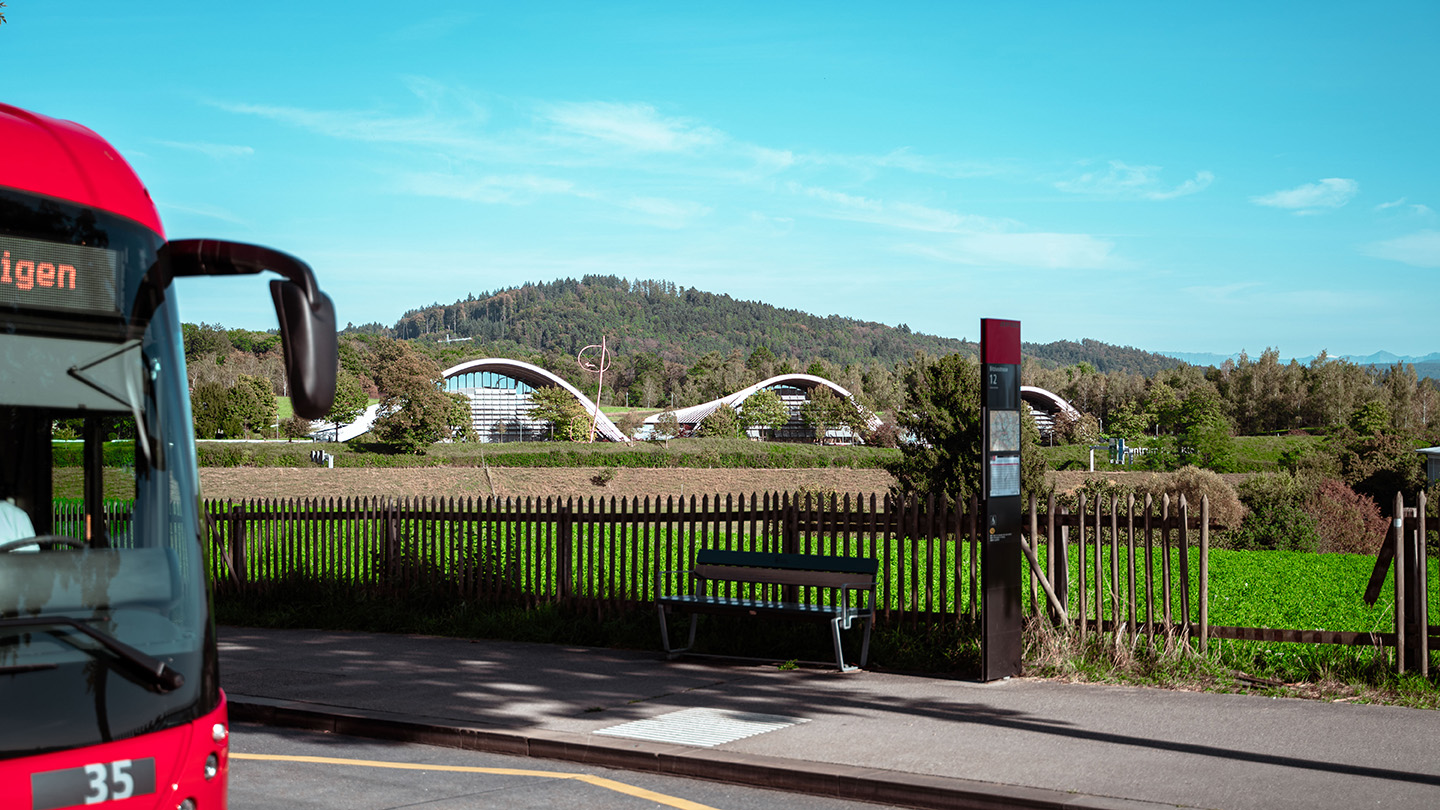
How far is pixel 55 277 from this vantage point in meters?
3.65

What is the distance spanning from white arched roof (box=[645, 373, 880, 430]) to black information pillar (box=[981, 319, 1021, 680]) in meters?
88.7

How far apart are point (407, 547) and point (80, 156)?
34.8 ft

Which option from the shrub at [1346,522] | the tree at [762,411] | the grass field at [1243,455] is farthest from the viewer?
the tree at [762,411]

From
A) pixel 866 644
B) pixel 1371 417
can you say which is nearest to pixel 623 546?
pixel 866 644

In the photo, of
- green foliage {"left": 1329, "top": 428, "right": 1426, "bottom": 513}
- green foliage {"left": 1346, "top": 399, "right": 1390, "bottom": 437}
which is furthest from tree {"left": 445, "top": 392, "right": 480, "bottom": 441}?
green foliage {"left": 1346, "top": 399, "right": 1390, "bottom": 437}

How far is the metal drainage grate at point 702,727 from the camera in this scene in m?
7.39

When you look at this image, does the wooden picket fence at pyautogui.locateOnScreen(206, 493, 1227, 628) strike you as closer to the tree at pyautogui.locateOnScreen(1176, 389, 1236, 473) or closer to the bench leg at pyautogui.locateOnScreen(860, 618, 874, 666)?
the bench leg at pyautogui.locateOnScreen(860, 618, 874, 666)

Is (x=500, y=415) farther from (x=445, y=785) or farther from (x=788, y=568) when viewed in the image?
(x=445, y=785)

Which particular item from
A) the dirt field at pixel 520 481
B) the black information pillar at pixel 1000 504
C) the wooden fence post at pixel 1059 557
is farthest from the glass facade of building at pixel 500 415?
the black information pillar at pixel 1000 504

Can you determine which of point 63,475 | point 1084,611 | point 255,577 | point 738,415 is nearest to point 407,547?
point 255,577

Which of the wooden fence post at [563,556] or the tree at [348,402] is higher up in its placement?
the tree at [348,402]

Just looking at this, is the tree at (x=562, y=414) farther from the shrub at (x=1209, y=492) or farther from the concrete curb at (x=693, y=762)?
the concrete curb at (x=693, y=762)

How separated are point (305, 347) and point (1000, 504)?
6588 millimetres

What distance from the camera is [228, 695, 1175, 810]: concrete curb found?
19.8 feet
